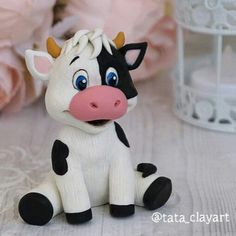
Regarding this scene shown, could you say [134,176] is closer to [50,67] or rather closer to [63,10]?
[50,67]

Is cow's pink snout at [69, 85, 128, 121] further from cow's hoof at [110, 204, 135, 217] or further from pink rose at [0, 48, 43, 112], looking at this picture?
pink rose at [0, 48, 43, 112]

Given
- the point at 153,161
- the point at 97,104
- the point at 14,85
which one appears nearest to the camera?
the point at 97,104

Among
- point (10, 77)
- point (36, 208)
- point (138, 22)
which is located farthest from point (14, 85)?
point (36, 208)

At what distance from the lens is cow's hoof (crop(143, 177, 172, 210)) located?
536 mm

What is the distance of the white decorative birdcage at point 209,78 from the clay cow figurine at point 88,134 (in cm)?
18

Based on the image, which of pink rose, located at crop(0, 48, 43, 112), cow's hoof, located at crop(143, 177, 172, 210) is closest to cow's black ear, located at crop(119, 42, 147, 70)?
cow's hoof, located at crop(143, 177, 172, 210)

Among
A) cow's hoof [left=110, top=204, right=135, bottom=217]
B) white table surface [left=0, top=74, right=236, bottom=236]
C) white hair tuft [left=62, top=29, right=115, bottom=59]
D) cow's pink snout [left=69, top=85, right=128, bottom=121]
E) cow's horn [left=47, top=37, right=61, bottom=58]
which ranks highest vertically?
white hair tuft [left=62, top=29, right=115, bottom=59]

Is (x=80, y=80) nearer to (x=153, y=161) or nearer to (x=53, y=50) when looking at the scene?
(x=53, y=50)

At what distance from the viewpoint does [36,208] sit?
52cm

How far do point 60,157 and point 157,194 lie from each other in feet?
0.29

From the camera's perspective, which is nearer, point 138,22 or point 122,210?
point 122,210

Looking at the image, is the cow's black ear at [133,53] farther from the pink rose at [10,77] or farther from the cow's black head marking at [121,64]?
the pink rose at [10,77]

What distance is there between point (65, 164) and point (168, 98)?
35 cm

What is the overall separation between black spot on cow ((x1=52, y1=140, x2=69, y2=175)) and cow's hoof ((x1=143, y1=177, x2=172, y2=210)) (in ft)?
0.25
